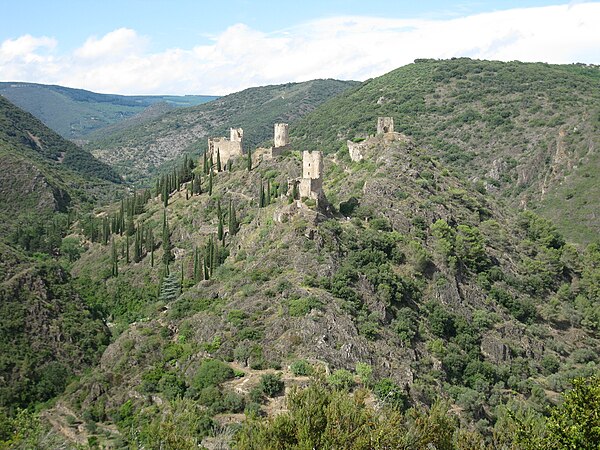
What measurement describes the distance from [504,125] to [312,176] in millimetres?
81057

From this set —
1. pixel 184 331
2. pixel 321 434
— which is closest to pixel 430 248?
pixel 184 331

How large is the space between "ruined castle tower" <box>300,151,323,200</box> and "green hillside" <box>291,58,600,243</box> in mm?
48926

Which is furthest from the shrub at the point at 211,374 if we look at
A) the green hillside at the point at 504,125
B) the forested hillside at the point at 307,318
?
the green hillside at the point at 504,125

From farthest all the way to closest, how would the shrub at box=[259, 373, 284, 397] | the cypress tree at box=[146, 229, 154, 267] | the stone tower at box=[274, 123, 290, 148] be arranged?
1. the stone tower at box=[274, 123, 290, 148]
2. the cypress tree at box=[146, 229, 154, 267]
3. the shrub at box=[259, 373, 284, 397]

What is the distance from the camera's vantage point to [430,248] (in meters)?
59.8

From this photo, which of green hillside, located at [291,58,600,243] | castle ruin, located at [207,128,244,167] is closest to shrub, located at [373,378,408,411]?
castle ruin, located at [207,128,244,167]

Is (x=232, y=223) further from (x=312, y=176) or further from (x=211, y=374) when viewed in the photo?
(x=211, y=374)

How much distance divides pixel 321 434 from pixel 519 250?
51.9 meters

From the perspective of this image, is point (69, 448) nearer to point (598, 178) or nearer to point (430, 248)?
point (430, 248)

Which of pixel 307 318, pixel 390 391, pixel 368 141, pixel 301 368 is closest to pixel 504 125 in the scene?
pixel 368 141

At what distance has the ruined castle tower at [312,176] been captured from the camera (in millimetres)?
59438

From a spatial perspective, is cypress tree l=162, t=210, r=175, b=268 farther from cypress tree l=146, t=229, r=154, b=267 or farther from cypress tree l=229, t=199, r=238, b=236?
cypress tree l=229, t=199, r=238, b=236

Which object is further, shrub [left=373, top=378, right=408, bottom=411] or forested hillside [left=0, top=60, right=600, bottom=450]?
shrub [left=373, top=378, right=408, bottom=411]

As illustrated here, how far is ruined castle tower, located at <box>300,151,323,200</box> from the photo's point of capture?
195ft
